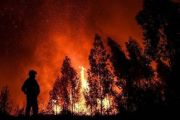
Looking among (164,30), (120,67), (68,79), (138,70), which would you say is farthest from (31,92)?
(68,79)

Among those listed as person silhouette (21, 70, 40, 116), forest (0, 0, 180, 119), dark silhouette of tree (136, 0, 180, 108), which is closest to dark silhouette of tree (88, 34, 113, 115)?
forest (0, 0, 180, 119)

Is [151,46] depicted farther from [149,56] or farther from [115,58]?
[115,58]

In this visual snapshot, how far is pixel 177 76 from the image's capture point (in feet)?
39.5

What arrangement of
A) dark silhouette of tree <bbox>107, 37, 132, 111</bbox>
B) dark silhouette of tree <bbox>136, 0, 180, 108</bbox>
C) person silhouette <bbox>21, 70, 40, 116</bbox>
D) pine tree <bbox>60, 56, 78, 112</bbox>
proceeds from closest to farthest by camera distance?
person silhouette <bbox>21, 70, 40, 116</bbox> → dark silhouette of tree <bbox>136, 0, 180, 108</bbox> → dark silhouette of tree <bbox>107, 37, 132, 111</bbox> → pine tree <bbox>60, 56, 78, 112</bbox>

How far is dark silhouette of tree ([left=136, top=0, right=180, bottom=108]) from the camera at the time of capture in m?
12.5

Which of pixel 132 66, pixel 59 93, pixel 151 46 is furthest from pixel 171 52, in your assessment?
pixel 59 93

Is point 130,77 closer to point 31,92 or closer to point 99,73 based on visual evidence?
point 99,73

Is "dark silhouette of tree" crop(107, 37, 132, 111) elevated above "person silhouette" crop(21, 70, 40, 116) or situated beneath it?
elevated above

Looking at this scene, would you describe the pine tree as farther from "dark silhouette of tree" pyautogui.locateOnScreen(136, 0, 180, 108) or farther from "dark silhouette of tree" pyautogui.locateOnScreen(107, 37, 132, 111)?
"dark silhouette of tree" pyautogui.locateOnScreen(136, 0, 180, 108)

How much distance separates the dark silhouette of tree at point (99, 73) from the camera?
2852 centimetres

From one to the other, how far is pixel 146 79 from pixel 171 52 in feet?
56.0

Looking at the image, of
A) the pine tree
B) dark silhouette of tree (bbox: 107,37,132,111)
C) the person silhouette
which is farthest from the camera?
the pine tree

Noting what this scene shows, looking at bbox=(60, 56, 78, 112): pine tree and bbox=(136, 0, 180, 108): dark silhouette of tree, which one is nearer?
bbox=(136, 0, 180, 108): dark silhouette of tree

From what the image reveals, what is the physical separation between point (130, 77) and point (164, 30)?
48.2 ft
